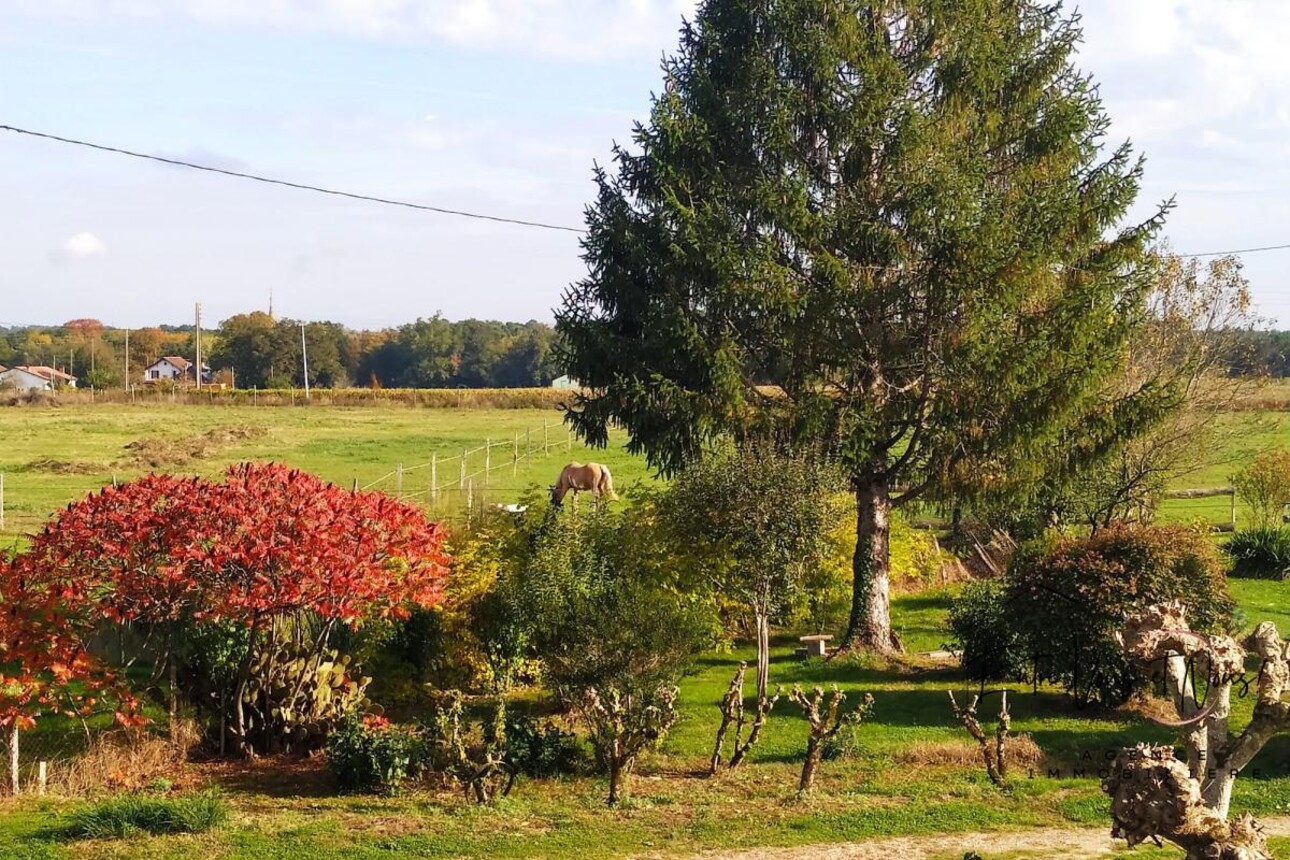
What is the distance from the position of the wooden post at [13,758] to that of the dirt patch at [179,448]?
91.3ft

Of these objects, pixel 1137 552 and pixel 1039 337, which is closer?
pixel 1137 552

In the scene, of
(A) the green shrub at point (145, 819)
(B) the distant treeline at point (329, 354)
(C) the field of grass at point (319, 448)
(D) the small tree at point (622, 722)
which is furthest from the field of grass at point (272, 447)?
(B) the distant treeline at point (329, 354)

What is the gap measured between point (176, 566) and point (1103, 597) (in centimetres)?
1016

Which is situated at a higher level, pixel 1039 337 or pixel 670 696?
pixel 1039 337

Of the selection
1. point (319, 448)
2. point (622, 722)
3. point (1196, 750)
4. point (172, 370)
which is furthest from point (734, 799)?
point (172, 370)

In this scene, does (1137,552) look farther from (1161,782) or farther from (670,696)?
(1161,782)

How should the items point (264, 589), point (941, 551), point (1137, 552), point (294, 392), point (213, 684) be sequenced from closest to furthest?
point (264, 589)
point (213, 684)
point (1137, 552)
point (941, 551)
point (294, 392)

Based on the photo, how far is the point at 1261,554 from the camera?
27.0 metres

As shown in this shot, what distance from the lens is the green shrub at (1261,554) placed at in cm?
2652

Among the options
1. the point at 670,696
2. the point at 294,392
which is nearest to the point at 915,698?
the point at 670,696

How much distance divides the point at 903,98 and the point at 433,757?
10820mm

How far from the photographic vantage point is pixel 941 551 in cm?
2527

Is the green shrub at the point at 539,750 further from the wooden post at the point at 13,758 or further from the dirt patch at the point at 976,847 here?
the wooden post at the point at 13,758

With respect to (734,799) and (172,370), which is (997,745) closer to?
(734,799)
